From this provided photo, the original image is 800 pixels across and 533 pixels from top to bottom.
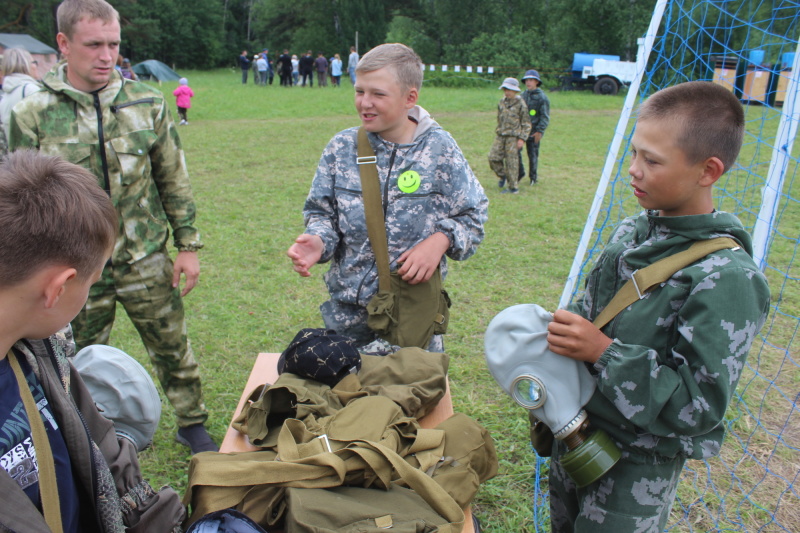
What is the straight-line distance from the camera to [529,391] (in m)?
1.68

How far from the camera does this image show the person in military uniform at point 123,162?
2.66 metres

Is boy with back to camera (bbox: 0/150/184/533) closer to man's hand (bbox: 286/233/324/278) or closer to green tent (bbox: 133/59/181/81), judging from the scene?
man's hand (bbox: 286/233/324/278)

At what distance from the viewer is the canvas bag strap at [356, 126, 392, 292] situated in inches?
99.1

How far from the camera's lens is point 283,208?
8414mm

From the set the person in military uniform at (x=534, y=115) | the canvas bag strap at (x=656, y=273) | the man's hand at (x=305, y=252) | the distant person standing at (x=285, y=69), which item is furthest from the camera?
the distant person standing at (x=285, y=69)

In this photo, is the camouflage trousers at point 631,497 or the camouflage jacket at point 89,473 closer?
the camouflage jacket at point 89,473

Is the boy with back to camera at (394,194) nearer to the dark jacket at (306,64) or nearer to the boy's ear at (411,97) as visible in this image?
the boy's ear at (411,97)

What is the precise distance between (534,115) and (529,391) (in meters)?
9.04

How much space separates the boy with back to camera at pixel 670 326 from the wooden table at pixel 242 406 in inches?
21.8

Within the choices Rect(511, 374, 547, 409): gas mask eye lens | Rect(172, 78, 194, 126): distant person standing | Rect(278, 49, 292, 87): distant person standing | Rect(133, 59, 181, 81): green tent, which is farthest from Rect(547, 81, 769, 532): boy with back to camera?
Rect(133, 59, 181, 81): green tent

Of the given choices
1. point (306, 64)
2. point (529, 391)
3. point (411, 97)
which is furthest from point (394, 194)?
point (306, 64)

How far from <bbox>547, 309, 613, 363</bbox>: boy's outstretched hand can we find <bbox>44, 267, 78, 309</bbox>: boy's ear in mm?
1168

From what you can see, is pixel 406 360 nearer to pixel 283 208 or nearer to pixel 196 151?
pixel 283 208

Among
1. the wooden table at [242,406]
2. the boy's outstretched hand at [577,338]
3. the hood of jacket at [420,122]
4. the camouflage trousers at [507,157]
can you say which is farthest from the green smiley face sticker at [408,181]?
the camouflage trousers at [507,157]
